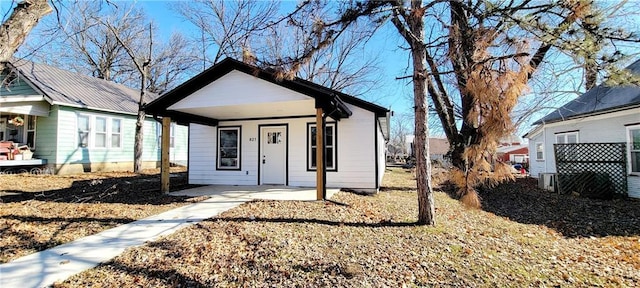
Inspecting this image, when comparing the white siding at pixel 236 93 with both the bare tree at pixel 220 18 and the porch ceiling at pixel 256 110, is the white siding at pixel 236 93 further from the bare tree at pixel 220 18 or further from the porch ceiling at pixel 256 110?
the bare tree at pixel 220 18

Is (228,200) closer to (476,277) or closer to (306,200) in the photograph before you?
(306,200)

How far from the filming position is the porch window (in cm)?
989

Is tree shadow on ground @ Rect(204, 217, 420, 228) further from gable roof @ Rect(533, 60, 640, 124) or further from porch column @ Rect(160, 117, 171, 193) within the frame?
gable roof @ Rect(533, 60, 640, 124)

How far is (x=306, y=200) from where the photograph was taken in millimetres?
6871

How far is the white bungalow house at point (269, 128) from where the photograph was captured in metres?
7.31

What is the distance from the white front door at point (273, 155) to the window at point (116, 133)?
29.3 ft

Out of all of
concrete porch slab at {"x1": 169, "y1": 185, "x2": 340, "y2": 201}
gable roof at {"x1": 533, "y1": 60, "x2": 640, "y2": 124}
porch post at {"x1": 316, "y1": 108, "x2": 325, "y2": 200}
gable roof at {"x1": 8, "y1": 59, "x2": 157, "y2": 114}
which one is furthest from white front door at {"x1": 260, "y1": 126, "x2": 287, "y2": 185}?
gable roof at {"x1": 8, "y1": 59, "x2": 157, "y2": 114}

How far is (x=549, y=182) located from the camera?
36.7ft

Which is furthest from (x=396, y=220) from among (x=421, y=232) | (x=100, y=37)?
(x=100, y=37)

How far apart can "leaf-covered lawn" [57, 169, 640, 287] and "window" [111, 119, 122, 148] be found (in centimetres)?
1161

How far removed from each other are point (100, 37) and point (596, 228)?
29.0 m

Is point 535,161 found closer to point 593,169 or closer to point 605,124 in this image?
point 605,124

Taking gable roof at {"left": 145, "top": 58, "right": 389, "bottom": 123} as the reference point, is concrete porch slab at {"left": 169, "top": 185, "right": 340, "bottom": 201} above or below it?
below

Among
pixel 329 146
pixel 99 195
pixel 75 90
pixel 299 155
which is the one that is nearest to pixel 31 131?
pixel 75 90
